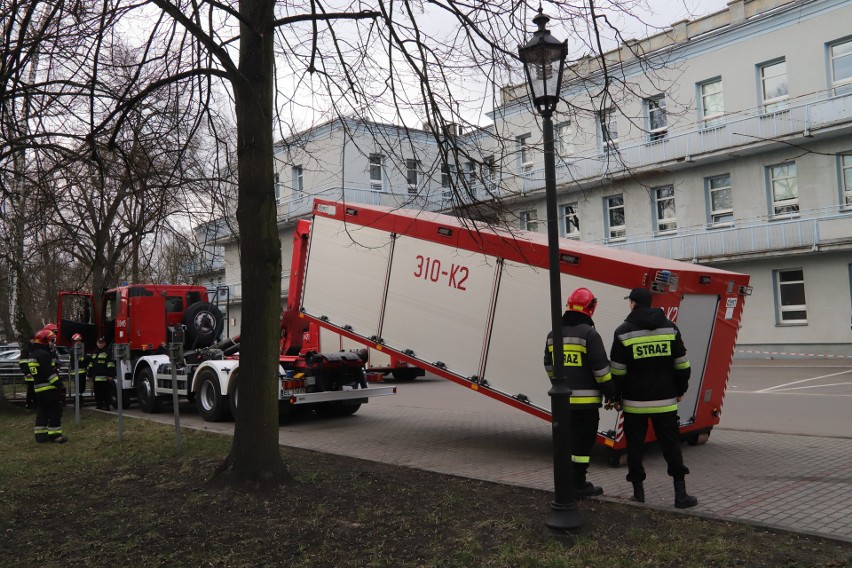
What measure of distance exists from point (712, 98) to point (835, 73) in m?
4.39

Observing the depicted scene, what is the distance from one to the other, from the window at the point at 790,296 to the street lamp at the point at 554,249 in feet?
77.0

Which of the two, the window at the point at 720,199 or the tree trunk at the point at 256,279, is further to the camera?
the window at the point at 720,199

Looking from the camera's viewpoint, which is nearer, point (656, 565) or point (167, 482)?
point (656, 565)

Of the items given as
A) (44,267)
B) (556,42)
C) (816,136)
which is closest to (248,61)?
(556,42)

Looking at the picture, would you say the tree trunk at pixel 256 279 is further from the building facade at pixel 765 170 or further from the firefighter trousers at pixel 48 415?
the building facade at pixel 765 170

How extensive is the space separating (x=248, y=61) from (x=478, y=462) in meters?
5.22

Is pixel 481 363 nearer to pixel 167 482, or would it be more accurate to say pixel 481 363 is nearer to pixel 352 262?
pixel 352 262

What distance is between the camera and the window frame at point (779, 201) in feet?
85.7

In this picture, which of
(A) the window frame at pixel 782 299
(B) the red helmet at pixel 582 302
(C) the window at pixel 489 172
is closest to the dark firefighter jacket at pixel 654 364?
(B) the red helmet at pixel 582 302

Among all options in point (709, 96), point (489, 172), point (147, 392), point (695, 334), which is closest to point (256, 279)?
point (489, 172)

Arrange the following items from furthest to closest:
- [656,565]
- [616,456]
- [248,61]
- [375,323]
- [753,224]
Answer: [753,224] → [375,323] → [616,456] → [248,61] → [656,565]

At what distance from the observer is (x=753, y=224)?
2705cm

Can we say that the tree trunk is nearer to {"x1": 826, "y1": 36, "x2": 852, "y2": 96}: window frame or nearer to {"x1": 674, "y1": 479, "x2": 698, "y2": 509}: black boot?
{"x1": 674, "y1": 479, "x2": 698, "y2": 509}: black boot

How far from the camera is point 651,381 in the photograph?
6301mm
